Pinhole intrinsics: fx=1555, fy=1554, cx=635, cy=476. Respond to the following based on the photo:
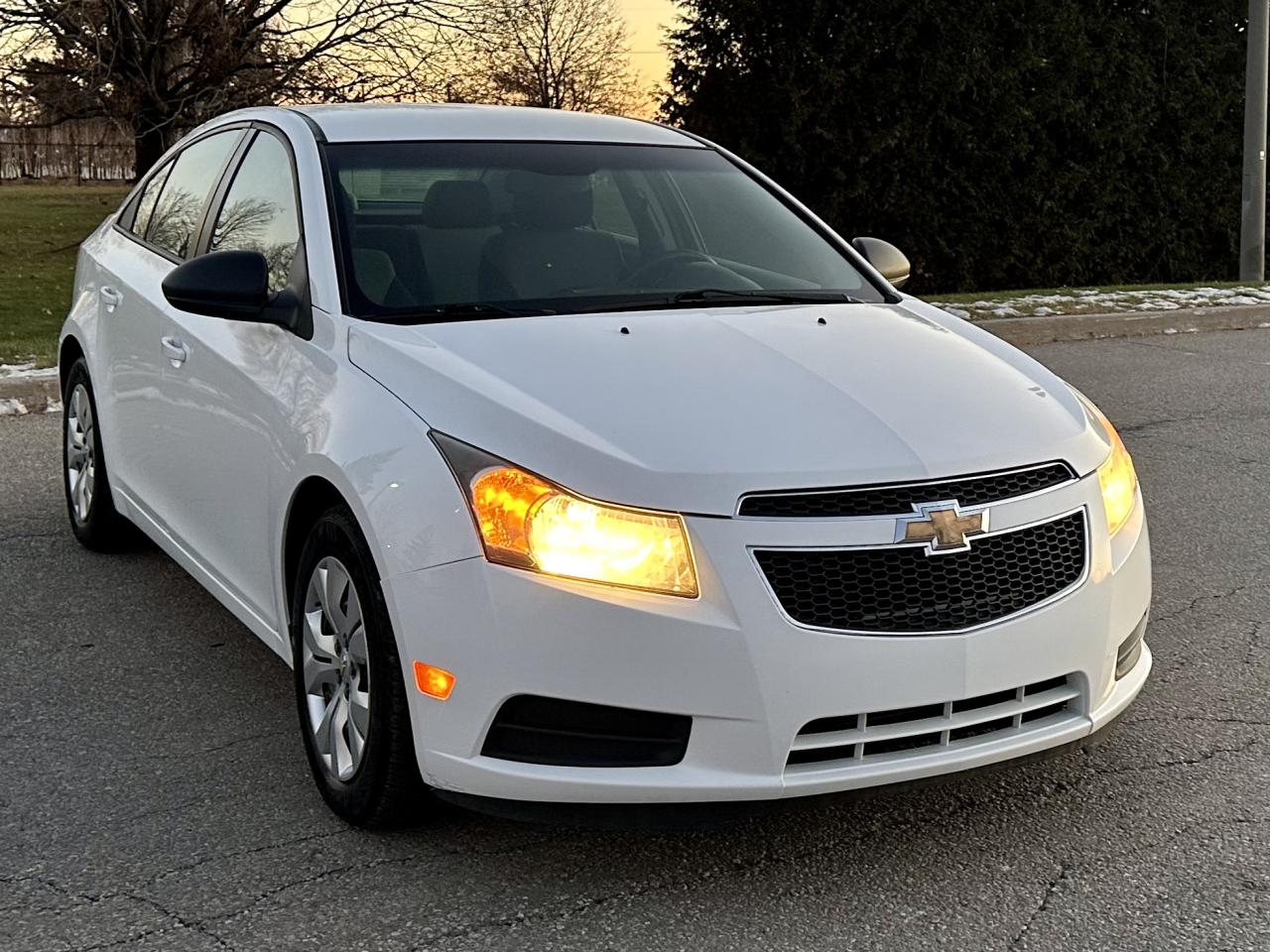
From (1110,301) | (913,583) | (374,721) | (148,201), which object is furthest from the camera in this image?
(1110,301)

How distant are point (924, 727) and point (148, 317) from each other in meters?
2.96

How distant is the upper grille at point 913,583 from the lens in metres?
2.95

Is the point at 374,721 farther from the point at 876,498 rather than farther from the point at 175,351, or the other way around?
the point at 175,351

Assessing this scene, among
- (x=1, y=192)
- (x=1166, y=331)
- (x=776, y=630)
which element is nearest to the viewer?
(x=776, y=630)

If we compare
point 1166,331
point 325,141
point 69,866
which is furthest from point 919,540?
point 1166,331

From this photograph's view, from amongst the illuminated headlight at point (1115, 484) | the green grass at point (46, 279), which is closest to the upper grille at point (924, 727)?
the illuminated headlight at point (1115, 484)

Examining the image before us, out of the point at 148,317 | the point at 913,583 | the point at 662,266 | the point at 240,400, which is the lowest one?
the point at 913,583

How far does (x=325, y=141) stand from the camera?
14.3 ft

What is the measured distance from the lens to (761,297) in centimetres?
426

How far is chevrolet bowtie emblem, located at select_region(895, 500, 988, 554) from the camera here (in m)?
3.02

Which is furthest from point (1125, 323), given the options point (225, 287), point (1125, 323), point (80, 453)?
point (225, 287)

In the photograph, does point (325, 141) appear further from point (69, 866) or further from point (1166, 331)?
point (1166, 331)

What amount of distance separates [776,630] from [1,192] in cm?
3930

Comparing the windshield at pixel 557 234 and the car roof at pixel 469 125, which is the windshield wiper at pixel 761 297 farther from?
the car roof at pixel 469 125
